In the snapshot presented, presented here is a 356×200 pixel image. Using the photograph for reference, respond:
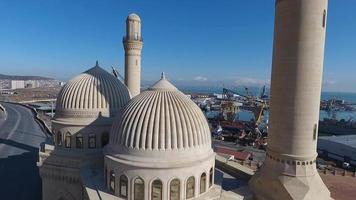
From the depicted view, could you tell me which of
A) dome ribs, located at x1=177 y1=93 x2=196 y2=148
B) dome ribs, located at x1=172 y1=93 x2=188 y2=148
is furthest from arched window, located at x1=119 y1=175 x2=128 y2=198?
dome ribs, located at x1=177 y1=93 x2=196 y2=148

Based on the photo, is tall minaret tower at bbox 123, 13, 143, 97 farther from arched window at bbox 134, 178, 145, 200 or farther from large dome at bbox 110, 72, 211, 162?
arched window at bbox 134, 178, 145, 200

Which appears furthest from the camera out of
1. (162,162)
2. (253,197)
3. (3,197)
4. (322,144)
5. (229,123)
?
(229,123)

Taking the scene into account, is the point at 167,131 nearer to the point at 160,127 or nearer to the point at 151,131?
the point at 160,127

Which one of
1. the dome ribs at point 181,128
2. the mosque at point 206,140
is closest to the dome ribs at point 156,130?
the mosque at point 206,140

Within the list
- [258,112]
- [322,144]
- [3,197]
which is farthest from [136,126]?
[258,112]

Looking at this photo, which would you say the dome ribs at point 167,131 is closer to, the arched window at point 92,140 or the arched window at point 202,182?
the arched window at point 202,182

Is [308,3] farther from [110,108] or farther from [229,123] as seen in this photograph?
[229,123]
